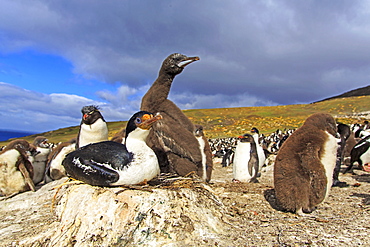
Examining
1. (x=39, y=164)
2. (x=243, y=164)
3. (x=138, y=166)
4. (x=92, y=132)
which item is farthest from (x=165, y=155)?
(x=39, y=164)

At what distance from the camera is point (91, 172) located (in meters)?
3.54

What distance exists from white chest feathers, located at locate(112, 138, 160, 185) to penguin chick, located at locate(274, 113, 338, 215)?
2.25 metres

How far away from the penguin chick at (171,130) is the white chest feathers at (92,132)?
1177mm

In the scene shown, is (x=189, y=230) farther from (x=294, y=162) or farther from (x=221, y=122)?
(x=221, y=122)

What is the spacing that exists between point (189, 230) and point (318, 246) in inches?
57.0

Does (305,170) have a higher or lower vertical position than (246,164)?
higher

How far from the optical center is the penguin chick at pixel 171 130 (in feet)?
16.5

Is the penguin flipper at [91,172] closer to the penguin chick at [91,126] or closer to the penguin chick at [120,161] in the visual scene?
the penguin chick at [120,161]

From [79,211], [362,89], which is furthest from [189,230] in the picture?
[362,89]

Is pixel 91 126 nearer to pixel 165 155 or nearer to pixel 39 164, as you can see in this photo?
pixel 165 155

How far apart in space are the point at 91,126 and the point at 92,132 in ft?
0.46

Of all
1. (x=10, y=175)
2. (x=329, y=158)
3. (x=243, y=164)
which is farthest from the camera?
(x=243, y=164)

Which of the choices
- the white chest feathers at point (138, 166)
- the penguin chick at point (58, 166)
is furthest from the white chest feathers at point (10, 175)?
the white chest feathers at point (138, 166)

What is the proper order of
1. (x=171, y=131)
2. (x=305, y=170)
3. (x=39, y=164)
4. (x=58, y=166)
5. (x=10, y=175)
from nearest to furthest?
(x=305, y=170), (x=171, y=131), (x=10, y=175), (x=58, y=166), (x=39, y=164)
